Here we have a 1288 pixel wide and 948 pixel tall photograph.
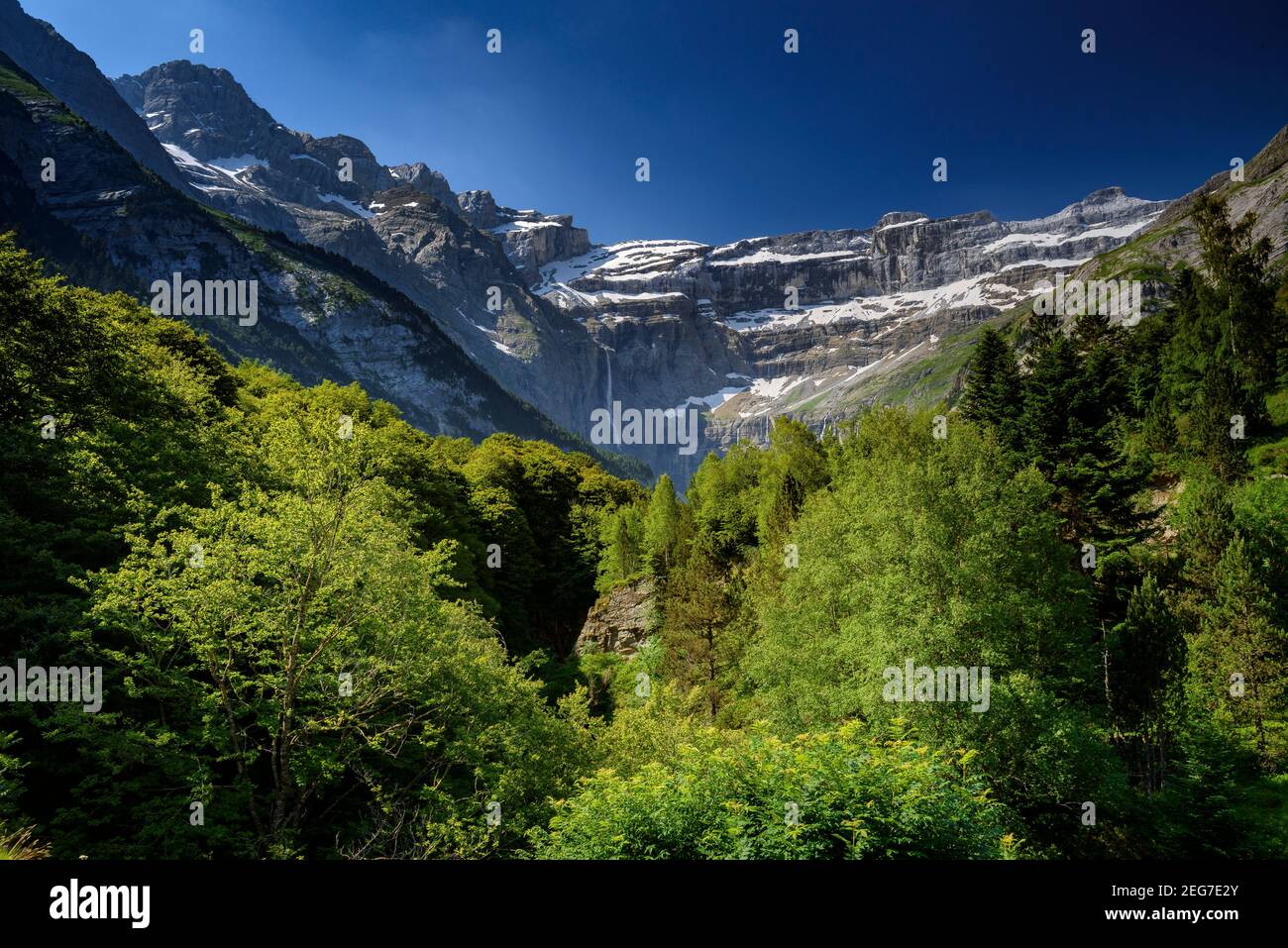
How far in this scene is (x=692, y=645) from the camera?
3647 cm

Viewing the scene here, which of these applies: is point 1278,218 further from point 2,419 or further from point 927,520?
point 2,419

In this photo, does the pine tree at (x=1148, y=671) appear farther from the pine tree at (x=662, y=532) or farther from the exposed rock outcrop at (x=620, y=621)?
the exposed rock outcrop at (x=620, y=621)

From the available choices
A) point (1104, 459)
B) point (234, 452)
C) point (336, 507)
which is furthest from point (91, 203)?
point (1104, 459)

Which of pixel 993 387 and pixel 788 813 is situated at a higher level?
pixel 993 387

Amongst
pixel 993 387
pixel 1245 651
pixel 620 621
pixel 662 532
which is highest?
pixel 993 387

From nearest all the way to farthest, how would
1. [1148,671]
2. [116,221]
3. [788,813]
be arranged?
[788,813]
[1148,671]
[116,221]

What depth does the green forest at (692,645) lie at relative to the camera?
42.7ft

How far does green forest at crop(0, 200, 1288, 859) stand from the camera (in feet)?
42.7

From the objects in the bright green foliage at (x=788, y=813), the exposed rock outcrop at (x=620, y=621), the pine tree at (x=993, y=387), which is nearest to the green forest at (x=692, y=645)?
the bright green foliage at (x=788, y=813)

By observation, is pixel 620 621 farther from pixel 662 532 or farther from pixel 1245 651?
pixel 1245 651

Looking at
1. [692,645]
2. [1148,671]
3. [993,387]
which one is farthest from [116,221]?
[1148,671]

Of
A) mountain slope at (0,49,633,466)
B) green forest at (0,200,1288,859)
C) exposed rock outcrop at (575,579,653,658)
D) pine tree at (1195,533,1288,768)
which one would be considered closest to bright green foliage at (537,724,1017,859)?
green forest at (0,200,1288,859)
